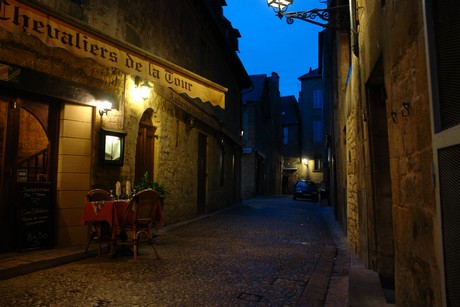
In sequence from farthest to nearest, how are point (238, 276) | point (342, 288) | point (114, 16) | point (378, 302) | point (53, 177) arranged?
point (114, 16), point (53, 177), point (238, 276), point (342, 288), point (378, 302)

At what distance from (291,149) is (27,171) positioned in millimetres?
33554

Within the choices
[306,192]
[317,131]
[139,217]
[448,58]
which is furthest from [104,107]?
[317,131]

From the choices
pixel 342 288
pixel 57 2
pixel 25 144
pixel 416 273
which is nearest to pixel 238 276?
pixel 342 288

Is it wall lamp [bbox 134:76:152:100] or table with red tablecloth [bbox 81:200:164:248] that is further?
wall lamp [bbox 134:76:152:100]

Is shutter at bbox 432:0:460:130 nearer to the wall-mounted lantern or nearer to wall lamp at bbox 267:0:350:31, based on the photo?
wall lamp at bbox 267:0:350:31

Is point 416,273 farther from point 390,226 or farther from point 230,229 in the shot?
point 230,229

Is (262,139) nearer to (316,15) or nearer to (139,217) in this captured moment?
(316,15)

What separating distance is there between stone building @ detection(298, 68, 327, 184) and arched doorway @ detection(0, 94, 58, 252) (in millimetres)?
30777

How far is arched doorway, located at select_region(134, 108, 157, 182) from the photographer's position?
8.45 m

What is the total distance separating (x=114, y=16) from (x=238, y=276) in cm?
581

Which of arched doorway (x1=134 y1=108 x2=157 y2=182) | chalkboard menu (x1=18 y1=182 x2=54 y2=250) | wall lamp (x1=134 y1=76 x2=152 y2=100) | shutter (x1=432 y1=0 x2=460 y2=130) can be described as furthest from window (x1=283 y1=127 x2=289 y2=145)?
shutter (x1=432 y1=0 x2=460 y2=130)

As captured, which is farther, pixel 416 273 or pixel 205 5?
pixel 205 5

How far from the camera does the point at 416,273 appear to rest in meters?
2.32

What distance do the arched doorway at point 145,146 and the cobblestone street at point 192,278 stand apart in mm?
2375
